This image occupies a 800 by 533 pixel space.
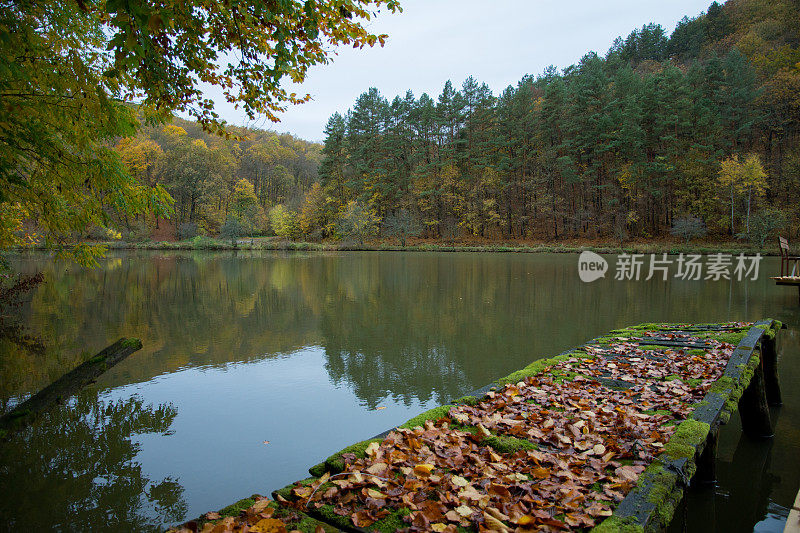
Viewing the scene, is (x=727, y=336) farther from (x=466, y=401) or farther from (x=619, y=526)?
(x=619, y=526)

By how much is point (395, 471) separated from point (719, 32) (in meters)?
71.3

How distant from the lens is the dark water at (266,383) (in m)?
3.29

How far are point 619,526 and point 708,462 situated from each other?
1.97m

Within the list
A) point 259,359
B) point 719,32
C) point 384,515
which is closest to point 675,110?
point 719,32

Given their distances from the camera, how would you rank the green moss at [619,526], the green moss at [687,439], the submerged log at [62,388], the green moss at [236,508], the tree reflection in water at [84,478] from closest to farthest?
the green moss at [619,526] < the green moss at [236,508] < the green moss at [687,439] < the tree reflection in water at [84,478] < the submerged log at [62,388]

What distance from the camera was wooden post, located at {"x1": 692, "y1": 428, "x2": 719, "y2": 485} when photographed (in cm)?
302

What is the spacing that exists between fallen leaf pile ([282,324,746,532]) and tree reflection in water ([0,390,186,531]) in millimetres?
1676

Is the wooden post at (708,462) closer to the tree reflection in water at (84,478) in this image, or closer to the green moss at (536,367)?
the green moss at (536,367)

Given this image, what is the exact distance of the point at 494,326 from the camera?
9070 millimetres

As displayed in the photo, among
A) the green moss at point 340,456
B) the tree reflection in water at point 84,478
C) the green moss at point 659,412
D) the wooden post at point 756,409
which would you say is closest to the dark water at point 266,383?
the tree reflection in water at point 84,478

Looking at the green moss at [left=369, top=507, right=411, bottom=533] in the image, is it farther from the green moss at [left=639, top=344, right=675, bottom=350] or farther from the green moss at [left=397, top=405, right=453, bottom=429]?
the green moss at [left=639, top=344, right=675, bottom=350]

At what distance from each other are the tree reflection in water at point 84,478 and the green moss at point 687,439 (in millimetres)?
3148

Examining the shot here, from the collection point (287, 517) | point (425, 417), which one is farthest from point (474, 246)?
point (287, 517)

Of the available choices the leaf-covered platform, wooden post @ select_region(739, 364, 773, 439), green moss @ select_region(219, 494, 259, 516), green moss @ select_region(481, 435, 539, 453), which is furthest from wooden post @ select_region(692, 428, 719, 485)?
green moss @ select_region(219, 494, 259, 516)
